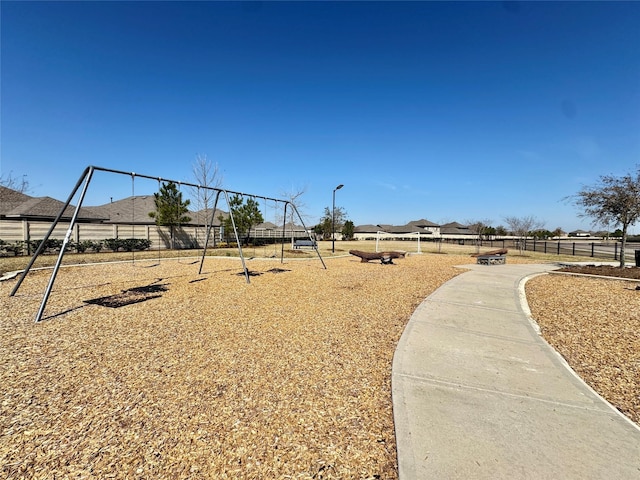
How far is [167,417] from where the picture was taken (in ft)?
8.57

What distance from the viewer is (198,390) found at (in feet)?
10.1

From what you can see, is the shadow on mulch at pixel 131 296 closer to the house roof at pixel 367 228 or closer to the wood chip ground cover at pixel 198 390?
the wood chip ground cover at pixel 198 390

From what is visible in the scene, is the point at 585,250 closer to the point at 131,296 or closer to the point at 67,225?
the point at 131,296

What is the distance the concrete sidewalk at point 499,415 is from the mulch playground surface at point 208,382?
0.76 ft

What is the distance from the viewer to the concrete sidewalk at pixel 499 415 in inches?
80.4

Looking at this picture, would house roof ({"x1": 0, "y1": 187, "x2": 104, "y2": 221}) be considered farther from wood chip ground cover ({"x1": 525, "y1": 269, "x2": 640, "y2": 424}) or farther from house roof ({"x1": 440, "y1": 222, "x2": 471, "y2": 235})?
house roof ({"x1": 440, "y1": 222, "x2": 471, "y2": 235})

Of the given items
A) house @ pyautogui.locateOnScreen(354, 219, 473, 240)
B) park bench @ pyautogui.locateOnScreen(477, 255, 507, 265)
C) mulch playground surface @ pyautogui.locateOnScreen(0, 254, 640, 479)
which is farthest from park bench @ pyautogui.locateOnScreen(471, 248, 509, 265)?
house @ pyautogui.locateOnScreen(354, 219, 473, 240)

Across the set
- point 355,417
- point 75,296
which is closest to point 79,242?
point 75,296

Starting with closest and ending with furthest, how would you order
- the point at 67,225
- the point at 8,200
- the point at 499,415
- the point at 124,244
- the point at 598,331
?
the point at 499,415 < the point at 598,331 < the point at 67,225 < the point at 124,244 < the point at 8,200

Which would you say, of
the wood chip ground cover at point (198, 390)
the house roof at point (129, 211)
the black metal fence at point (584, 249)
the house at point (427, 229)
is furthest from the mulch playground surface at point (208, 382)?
the house at point (427, 229)

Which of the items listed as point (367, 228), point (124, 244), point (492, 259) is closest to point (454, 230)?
point (367, 228)

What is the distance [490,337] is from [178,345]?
472 centimetres

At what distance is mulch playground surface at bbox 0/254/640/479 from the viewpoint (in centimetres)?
215

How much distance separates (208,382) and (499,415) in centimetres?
289
